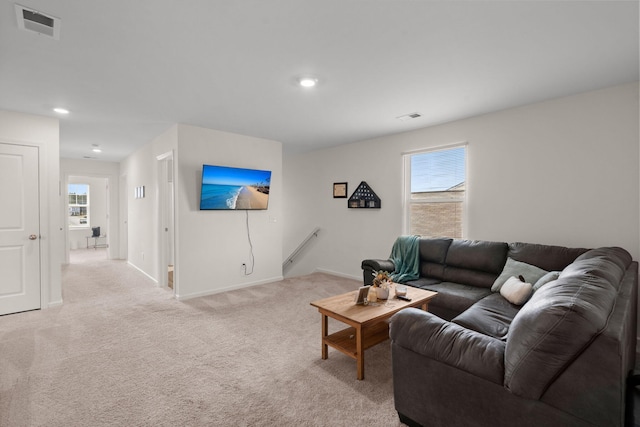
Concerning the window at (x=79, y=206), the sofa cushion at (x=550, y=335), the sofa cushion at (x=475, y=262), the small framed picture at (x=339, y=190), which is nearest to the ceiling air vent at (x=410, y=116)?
the sofa cushion at (x=475, y=262)

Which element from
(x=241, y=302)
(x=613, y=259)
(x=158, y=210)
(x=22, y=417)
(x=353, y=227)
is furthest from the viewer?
(x=353, y=227)

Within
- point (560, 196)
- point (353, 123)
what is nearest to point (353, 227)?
point (353, 123)

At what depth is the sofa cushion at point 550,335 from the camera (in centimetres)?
117

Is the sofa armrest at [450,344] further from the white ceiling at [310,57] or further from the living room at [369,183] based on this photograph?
the living room at [369,183]

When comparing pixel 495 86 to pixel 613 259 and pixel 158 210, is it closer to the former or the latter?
pixel 613 259

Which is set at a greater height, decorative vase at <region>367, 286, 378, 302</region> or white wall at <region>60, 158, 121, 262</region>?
white wall at <region>60, 158, 121, 262</region>

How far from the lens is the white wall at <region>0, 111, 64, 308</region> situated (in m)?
3.81

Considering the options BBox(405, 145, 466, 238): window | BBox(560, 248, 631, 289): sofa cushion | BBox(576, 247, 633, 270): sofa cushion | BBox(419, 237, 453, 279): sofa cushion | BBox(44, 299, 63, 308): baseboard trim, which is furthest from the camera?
BBox(405, 145, 466, 238): window

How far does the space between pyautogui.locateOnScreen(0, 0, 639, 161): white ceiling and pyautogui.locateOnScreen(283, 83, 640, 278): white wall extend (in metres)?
0.26

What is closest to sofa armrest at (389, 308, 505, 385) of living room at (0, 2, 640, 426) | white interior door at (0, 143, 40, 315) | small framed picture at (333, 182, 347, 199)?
living room at (0, 2, 640, 426)

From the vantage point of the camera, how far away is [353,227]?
217 inches

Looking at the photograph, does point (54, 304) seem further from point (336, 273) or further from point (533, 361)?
point (533, 361)

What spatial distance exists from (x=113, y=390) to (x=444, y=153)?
4.53 meters

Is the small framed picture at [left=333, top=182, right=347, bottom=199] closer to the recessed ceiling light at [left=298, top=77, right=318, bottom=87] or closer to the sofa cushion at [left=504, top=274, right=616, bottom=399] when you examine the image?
the recessed ceiling light at [left=298, top=77, right=318, bottom=87]
